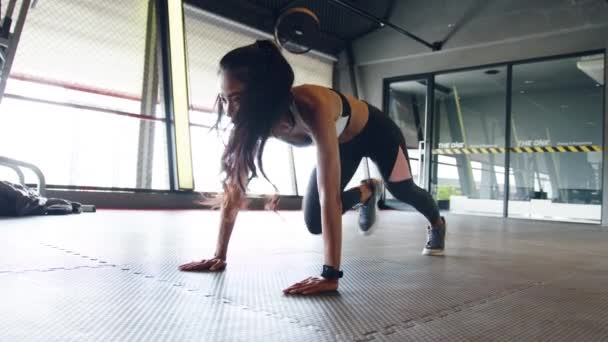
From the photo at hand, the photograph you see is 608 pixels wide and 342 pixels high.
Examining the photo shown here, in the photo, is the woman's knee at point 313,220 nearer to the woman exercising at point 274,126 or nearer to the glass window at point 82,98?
the woman exercising at point 274,126

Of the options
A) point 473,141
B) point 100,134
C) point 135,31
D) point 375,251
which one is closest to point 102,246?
point 375,251

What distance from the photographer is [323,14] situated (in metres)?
7.91

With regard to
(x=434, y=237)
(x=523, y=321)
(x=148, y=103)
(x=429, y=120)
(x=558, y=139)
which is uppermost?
(x=429, y=120)

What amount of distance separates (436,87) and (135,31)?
197 inches

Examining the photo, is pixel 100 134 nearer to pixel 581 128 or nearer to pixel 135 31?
pixel 135 31

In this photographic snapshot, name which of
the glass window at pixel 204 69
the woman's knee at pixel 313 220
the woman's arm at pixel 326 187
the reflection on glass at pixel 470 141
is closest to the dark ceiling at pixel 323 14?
the glass window at pixel 204 69

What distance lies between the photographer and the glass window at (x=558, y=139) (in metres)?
6.71

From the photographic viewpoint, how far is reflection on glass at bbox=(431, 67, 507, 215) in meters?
7.55

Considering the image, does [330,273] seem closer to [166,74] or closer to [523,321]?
[523,321]

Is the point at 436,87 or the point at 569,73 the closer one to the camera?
the point at 569,73

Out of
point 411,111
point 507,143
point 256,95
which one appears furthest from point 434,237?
point 411,111

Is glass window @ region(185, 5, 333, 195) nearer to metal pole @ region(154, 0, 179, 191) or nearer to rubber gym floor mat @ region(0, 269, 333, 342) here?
metal pole @ region(154, 0, 179, 191)

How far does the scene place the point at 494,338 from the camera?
1.09m

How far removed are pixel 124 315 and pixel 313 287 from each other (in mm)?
540
